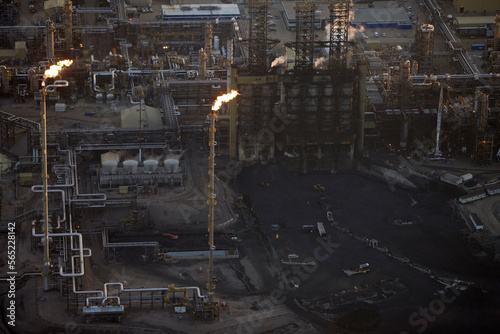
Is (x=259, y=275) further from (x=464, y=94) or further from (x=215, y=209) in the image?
(x=464, y=94)

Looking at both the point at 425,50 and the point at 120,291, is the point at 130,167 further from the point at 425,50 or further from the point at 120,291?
the point at 425,50

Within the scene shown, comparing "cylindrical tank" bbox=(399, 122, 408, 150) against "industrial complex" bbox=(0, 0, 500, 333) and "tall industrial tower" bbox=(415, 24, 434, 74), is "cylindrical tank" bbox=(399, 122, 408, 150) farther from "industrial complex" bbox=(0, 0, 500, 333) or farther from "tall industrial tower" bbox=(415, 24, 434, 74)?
"tall industrial tower" bbox=(415, 24, 434, 74)

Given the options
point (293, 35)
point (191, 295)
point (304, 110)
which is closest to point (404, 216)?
point (304, 110)

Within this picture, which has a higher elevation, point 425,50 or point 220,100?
point 220,100

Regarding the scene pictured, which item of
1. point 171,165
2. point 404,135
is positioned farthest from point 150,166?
point 404,135

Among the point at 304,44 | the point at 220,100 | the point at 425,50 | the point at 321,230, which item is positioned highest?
the point at 304,44

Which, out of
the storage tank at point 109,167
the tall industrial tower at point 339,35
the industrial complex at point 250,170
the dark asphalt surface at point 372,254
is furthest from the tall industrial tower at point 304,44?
the storage tank at point 109,167

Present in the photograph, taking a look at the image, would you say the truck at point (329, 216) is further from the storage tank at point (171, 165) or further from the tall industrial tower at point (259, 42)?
the tall industrial tower at point (259, 42)
